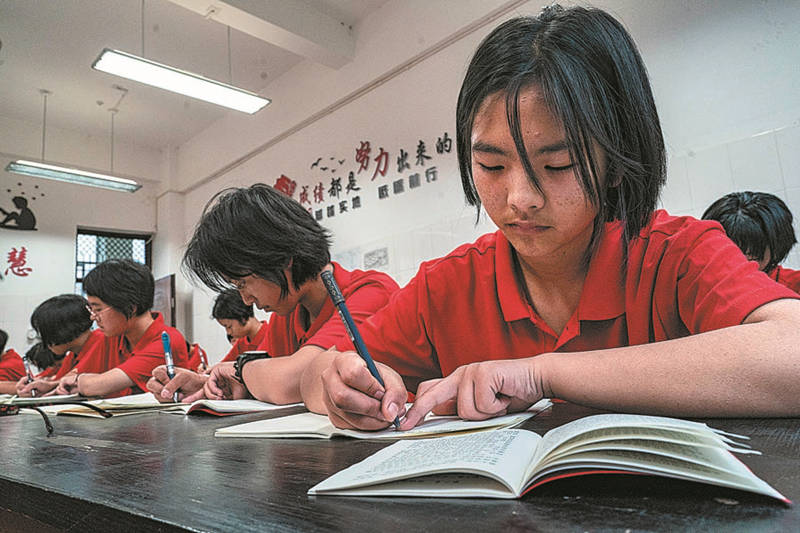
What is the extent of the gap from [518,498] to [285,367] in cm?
104

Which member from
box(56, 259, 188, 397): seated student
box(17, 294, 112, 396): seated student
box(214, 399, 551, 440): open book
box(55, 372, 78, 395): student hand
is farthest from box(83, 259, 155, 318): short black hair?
box(214, 399, 551, 440): open book

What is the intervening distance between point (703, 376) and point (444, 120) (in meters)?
3.25

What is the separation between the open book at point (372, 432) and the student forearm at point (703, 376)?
108mm

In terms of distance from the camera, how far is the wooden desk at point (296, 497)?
31 cm

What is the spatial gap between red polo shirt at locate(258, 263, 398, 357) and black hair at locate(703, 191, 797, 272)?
135cm

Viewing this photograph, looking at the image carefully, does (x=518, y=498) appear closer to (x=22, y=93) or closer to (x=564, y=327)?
(x=564, y=327)

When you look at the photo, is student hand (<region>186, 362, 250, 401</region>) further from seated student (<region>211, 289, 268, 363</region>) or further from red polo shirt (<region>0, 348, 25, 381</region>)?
red polo shirt (<region>0, 348, 25, 381</region>)

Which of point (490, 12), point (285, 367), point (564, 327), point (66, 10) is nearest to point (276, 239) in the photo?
point (285, 367)

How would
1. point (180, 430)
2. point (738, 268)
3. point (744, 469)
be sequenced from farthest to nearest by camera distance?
point (180, 430)
point (738, 268)
point (744, 469)

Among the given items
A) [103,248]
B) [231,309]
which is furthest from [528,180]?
[103,248]

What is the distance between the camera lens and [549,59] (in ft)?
2.67

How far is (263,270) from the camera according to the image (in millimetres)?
1540

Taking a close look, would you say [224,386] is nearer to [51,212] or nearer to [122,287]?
[122,287]

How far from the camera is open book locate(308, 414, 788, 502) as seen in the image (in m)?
0.34
